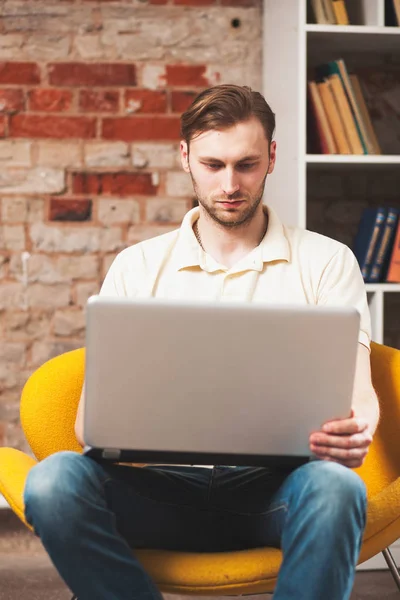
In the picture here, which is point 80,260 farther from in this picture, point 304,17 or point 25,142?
point 304,17

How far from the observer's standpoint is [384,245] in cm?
240

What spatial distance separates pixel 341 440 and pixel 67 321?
149cm

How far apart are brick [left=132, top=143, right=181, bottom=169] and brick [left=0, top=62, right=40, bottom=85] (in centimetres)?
39

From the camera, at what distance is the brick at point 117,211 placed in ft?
8.64

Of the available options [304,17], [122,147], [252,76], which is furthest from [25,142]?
[304,17]

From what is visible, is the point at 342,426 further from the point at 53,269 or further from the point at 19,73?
the point at 19,73

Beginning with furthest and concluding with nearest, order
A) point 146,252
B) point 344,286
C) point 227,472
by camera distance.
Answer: point 146,252, point 344,286, point 227,472

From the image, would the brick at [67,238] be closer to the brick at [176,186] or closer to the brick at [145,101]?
the brick at [176,186]

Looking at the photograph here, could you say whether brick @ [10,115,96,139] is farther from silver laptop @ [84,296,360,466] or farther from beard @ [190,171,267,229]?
silver laptop @ [84,296,360,466]

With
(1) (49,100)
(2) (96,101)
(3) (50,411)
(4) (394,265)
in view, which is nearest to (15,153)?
(1) (49,100)

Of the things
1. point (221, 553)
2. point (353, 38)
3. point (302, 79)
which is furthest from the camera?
point (353, 38)

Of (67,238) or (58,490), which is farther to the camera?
(67,238)

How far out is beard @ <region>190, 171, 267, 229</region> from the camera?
5.91 ft

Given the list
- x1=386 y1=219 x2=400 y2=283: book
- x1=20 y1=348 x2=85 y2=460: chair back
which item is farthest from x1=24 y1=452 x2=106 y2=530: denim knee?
x1=386 y1=219 x2=400 y2=283: book
